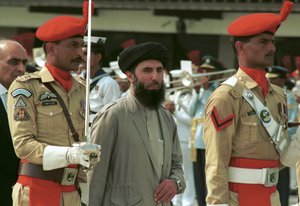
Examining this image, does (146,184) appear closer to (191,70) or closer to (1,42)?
(1,42)

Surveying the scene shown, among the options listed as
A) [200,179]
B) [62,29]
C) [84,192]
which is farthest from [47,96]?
[200,179]

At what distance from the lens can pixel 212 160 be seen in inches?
271

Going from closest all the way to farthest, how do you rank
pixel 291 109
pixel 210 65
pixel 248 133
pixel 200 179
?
pixel 248 133
pixel 200 179
pixel 291 109
pixel 210 65

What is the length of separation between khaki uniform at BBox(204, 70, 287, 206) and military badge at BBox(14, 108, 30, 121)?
1.23 meters

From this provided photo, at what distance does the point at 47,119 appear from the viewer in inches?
268

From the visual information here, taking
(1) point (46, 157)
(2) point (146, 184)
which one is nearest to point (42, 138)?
(1) point (46, 157)

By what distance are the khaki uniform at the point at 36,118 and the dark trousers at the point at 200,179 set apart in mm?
6530

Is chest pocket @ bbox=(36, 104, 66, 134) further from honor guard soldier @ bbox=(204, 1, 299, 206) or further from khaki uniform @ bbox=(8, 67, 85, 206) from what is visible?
honor guard soldier @ bbox=(204, 1, 299, 206)

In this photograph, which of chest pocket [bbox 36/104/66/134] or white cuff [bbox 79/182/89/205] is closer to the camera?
chest pocket [bbox 36/104/66/134]

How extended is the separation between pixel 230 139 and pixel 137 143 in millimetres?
712

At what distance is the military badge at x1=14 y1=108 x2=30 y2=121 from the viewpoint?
6.70 meters

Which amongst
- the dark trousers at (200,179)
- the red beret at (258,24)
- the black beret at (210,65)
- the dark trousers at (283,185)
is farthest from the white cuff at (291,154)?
the black beret at (210,65)

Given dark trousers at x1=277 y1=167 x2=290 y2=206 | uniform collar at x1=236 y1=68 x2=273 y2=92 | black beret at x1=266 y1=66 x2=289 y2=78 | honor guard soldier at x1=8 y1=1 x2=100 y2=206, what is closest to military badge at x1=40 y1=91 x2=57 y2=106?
honor guard soldier at x1=8 y1=1 x2=100 y2=206

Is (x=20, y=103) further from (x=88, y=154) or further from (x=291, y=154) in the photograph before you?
(x=291, y=154)
